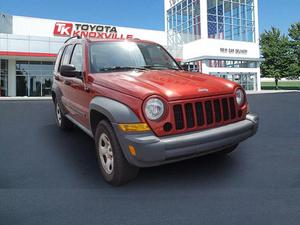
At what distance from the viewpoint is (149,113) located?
Result: 11.3ft

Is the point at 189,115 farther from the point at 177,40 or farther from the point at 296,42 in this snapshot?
the point at 296,42

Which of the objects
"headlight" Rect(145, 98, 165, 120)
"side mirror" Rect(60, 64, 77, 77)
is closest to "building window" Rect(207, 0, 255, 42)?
"side mirror" Rect(60, 64, 77, 77)

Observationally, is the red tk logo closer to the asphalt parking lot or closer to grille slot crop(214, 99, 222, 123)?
the asphalt parking lot

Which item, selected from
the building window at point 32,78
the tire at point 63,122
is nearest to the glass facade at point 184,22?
the building window at point 32,78

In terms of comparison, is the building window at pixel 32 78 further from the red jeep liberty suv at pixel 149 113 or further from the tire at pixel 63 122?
the red jeep liberty suv at pixel 149 113

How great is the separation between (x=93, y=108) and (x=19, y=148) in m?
2.56

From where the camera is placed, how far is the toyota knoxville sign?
31.4 metres

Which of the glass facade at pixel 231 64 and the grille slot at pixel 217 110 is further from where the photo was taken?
the glass facade at pixel 231 64

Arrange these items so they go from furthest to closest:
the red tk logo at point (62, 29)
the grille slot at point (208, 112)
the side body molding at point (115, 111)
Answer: the red tk logo at point (62, 29) → the grille slot at point (208, 112) → the side body molding at point (115, 111)

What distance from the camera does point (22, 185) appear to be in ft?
12.7

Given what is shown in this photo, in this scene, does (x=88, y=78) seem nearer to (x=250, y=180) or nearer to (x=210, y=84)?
(x=210, y=84)

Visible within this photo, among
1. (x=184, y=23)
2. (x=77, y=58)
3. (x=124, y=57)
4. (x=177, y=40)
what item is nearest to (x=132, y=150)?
(x=124, y=57)

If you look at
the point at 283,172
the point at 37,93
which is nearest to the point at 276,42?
the point at 37,93

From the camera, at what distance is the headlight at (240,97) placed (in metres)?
4.19
